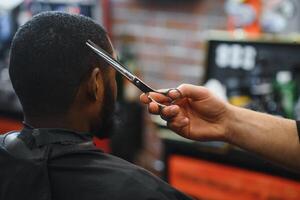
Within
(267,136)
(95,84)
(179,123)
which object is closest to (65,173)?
(95,84)

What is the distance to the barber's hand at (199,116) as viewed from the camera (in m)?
1.62

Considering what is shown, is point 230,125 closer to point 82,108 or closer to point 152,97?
point 152,97

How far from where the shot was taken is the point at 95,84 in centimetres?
135

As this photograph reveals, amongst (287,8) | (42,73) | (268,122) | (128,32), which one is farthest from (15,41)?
(128,32)

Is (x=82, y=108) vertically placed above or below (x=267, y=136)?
above

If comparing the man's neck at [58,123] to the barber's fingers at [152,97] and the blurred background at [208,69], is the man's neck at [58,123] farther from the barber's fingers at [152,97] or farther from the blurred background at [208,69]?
the blurred background at [208,69]

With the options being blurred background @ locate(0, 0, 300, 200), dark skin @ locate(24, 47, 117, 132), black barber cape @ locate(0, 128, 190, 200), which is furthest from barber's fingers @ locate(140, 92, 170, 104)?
blurred background @ locate(0, 0, 300, 200)

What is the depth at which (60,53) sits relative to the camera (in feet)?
4.24

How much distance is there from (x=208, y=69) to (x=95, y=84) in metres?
1.62

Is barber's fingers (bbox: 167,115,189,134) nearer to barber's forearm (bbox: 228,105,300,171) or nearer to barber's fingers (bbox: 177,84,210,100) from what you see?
barber's fingers (bbox: 177,84,210,100)

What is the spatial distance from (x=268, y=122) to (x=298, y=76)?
99 centimetres

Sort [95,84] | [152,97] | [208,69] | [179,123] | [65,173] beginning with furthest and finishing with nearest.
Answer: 1. [208,69]
2. [179,123]
3. [152,97]
4. [95,84]
5. [65,173]

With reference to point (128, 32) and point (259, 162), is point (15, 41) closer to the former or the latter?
point (259, 162)

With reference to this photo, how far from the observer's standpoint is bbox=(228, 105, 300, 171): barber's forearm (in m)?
1.70
